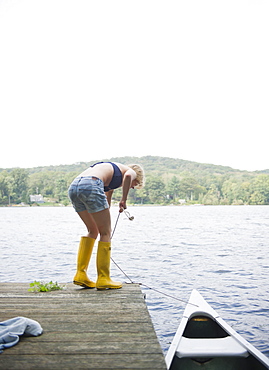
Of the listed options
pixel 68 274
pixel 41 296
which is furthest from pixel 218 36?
pixel 41 296

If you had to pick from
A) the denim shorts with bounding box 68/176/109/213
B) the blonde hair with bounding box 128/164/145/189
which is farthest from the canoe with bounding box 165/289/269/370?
the blonde hair with bounding box 128/164/145/189

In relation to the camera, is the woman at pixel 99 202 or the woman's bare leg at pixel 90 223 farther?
the woman's bare leg at pixel 90 223

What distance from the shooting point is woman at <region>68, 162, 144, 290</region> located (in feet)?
13.7

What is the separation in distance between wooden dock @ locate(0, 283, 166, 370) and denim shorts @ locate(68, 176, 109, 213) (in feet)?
3.24

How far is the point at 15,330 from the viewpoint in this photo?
272 centimetres

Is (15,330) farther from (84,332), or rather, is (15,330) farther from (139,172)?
(139,172)

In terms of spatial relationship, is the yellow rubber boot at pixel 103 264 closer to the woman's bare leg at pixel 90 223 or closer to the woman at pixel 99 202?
the woman at pixel 99 202

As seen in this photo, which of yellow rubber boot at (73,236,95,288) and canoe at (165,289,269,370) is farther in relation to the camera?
yellow rubber boot at (73,236,95,288)

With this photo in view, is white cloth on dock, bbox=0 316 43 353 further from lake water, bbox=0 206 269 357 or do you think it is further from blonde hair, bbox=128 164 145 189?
lake water, bbox=0 206 269 357

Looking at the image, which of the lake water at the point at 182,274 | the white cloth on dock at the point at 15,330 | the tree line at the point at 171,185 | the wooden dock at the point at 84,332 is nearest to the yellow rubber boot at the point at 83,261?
the wooden dock at the point at 84,332

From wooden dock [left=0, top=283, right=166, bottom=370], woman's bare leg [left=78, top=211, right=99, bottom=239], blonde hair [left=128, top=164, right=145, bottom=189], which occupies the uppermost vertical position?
blonde hair [left=128, top=164, right=145, bottom=189]

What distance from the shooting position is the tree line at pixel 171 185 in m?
93.5

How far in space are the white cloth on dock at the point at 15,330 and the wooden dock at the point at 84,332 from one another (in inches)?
1.7

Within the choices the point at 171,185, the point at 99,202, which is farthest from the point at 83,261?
the point at 171,185
